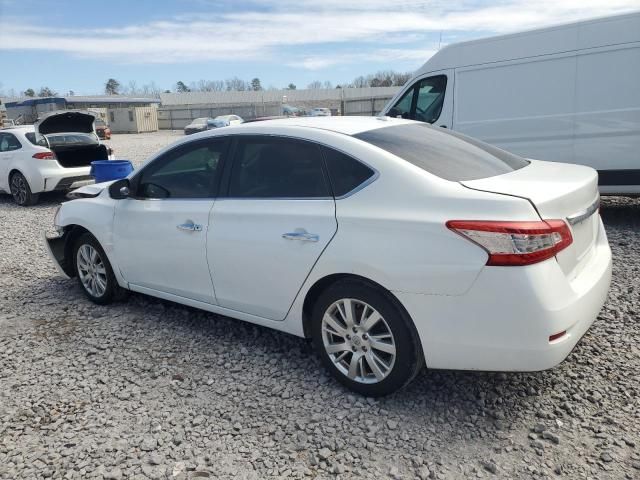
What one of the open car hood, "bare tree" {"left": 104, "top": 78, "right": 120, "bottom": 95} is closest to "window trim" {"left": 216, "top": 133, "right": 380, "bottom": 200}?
the open car hood

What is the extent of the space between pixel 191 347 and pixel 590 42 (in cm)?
576

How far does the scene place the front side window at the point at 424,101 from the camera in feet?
24.8

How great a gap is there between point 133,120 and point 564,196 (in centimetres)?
4643

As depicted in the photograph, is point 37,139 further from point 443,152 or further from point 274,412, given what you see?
point 443,152

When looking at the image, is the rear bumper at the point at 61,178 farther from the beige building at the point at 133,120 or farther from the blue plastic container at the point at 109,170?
the beige building at the point at 133,120

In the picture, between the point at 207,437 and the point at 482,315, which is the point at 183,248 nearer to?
the point at 207,437

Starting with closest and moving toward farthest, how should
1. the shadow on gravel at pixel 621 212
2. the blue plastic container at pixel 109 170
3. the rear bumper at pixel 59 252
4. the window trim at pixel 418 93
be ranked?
1. the rear bumper at pixel 59 252
2. the shadow on gravel at pixel 621 212
3. the window trim at pixel 418 93
4. the blue plastic container at pixel 109 170

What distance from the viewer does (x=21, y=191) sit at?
33.7ft

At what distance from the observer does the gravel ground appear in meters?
2.53

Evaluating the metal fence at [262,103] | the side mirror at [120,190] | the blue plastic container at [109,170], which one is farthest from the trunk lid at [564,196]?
the metal fence at [262,103]

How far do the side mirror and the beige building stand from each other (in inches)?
1713

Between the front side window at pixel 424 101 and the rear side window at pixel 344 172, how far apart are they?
4.98m

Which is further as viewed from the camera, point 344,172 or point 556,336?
point 344,172

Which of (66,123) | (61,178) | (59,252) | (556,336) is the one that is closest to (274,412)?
(556,336)
